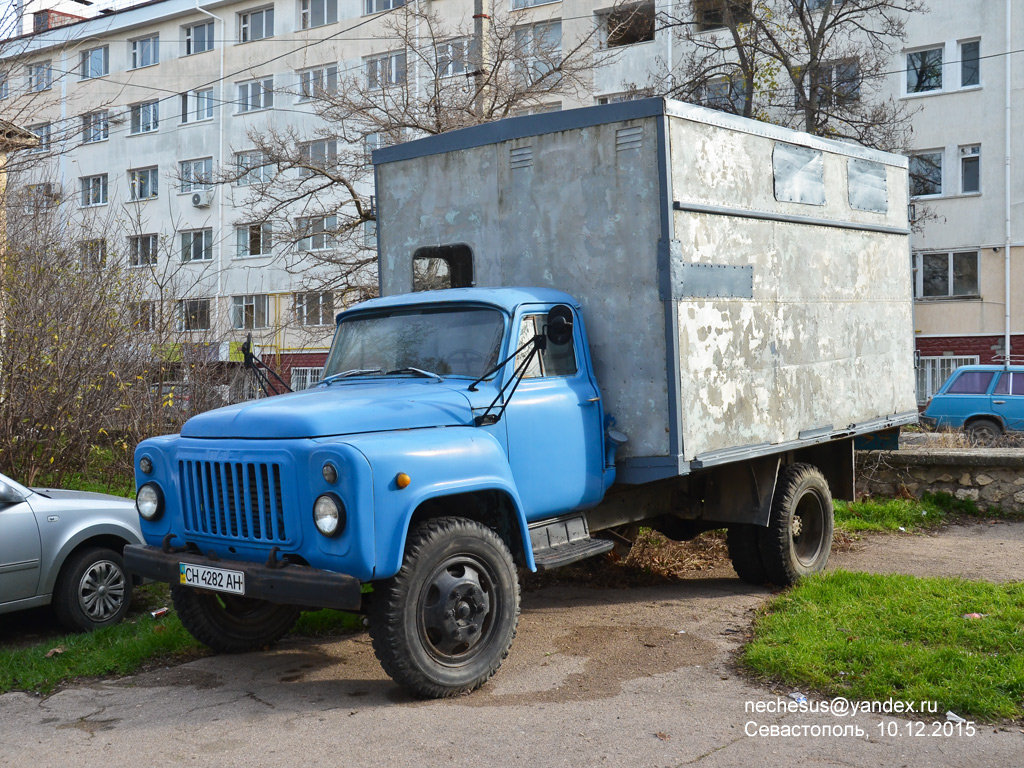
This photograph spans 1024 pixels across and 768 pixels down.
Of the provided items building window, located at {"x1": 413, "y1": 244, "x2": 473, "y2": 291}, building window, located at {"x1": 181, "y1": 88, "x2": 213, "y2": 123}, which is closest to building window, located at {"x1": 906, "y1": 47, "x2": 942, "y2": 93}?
building window, located at {"x1": 181, "y1": 88, "x2": 213, "y2": 123}

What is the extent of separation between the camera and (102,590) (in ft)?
23.3

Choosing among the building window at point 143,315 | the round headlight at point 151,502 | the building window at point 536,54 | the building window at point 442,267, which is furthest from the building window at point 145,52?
the round headlight at point 151,502

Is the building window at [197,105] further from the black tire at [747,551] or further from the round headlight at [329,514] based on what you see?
the round headlight at [329,514]

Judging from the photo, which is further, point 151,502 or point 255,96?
point 255,96

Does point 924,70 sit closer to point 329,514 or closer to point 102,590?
point 102,590

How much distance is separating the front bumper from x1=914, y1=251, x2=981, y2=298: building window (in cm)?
2666

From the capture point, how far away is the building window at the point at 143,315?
37.6 ft

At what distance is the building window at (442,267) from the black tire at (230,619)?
2.66 meters

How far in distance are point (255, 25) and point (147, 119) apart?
5908 millimetres

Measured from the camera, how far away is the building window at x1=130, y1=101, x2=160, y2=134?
129 ft

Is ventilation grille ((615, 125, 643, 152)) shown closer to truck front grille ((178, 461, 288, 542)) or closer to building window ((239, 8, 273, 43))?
truck front grille ((178, 461, 288, 542))

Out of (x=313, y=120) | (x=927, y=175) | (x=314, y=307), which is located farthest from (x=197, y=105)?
→ (x=927, y=175)

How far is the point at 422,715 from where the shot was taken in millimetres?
5121

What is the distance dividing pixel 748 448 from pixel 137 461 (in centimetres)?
404
